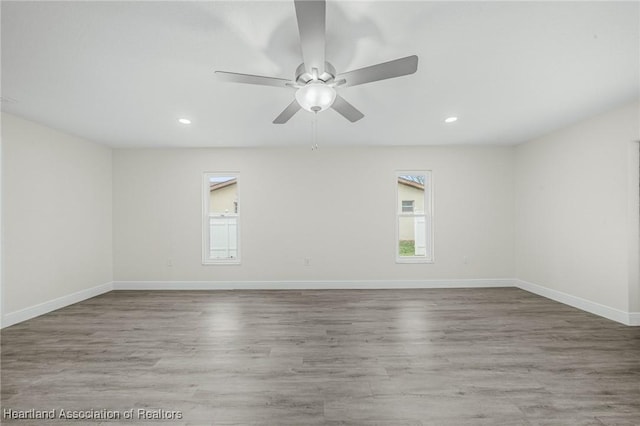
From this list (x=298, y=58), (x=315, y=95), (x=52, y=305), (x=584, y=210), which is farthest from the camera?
(x=52, y=305)

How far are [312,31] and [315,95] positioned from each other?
468 mm

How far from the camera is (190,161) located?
4777 millimetres

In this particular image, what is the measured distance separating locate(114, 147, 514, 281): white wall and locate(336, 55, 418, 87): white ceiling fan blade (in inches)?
116

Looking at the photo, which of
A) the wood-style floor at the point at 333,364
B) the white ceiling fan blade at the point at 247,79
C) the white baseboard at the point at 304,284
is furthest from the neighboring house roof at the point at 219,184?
the white ceiling fan blade at the point at 247,79

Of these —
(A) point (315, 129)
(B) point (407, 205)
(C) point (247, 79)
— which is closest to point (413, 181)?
(B) point (407, 205)

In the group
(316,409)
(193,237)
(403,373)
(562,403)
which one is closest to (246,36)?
(316,409)

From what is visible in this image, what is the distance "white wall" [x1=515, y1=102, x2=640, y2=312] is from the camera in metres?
3.04

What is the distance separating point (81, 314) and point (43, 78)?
282 centimetres

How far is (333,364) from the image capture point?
2.23 metres

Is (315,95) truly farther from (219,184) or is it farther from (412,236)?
(412,236)

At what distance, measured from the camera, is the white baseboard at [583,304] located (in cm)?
303

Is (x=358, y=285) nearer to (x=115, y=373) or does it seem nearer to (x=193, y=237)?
(x=193, y=237)

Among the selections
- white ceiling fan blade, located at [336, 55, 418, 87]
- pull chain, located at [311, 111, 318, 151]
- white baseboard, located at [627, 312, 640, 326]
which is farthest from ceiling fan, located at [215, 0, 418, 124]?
white baseboard, located at [627, 312, 640, 326]

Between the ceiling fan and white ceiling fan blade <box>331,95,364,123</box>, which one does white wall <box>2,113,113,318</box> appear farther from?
white ceiling fan blade <box>331,95,364,123</box>
